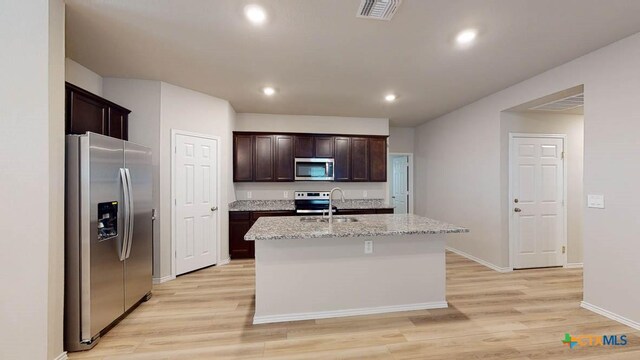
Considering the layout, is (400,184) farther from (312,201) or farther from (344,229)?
(344,229)

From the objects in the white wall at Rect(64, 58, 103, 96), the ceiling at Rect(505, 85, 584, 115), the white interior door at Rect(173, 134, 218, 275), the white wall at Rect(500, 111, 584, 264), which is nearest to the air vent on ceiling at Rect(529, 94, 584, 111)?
the ceiling at Rect(505, 85, 584, 115)

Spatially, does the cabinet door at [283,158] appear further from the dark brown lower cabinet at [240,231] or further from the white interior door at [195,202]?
the white interior door at [195,202]

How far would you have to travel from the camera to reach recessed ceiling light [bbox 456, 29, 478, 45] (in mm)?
2254

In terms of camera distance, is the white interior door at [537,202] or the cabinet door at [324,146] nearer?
the white interior door at [537,202]

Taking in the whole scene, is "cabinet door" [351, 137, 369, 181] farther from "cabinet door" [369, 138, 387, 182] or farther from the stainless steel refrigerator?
the stainless steel refrigerator

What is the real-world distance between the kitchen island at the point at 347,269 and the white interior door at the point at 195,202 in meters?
1.72

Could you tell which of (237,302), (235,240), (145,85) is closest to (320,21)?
(145,85)

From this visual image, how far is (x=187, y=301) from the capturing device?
2904 millimetres

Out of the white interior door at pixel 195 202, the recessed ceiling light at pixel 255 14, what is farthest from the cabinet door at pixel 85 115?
the recessed ceiling light at pixel 255 14

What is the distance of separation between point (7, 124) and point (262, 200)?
3.58m

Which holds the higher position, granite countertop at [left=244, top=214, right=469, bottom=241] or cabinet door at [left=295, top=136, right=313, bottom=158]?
cabinet door at [left=295, top=136, right=313, bottom=158]

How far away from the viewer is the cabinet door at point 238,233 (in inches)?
173

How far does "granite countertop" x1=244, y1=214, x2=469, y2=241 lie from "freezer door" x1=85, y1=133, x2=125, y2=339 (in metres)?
1.25

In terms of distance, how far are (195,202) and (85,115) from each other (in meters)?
1.70
